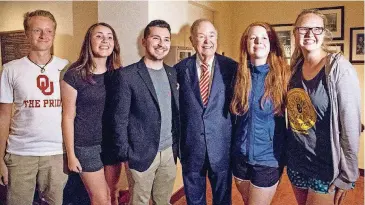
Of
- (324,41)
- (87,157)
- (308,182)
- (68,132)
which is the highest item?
(324,41)

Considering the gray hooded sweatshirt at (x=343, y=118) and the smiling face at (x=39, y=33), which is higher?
the smiling face at (x=39, y=33)

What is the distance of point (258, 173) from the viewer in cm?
172

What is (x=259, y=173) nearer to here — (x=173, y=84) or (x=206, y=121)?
(x=206, y=121)

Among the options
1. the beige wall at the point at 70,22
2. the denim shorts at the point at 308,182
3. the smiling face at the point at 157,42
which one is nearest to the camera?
the denim shorts at the point at 308,182

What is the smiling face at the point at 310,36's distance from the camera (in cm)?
160

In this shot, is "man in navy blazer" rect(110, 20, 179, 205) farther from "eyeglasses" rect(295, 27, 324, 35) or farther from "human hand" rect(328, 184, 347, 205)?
"human hand" rect(328, 184, 347, 205)

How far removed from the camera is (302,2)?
3.89 meters

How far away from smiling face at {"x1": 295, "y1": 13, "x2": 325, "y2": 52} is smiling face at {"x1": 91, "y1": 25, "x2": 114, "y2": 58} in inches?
39.6

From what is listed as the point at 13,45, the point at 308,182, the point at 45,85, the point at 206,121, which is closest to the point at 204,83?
the point at 206,121

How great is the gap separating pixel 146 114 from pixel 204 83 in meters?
0.38

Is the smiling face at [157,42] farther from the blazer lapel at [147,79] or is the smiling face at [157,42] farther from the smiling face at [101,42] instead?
the smiling face at [101,42]

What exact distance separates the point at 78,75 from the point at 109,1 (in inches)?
41.1

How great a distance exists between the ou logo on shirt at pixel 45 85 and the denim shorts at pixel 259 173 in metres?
1.07

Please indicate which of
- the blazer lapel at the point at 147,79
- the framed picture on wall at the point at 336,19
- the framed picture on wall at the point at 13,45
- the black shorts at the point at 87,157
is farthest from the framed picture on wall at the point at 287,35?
the black shorts at the point at 87,157
